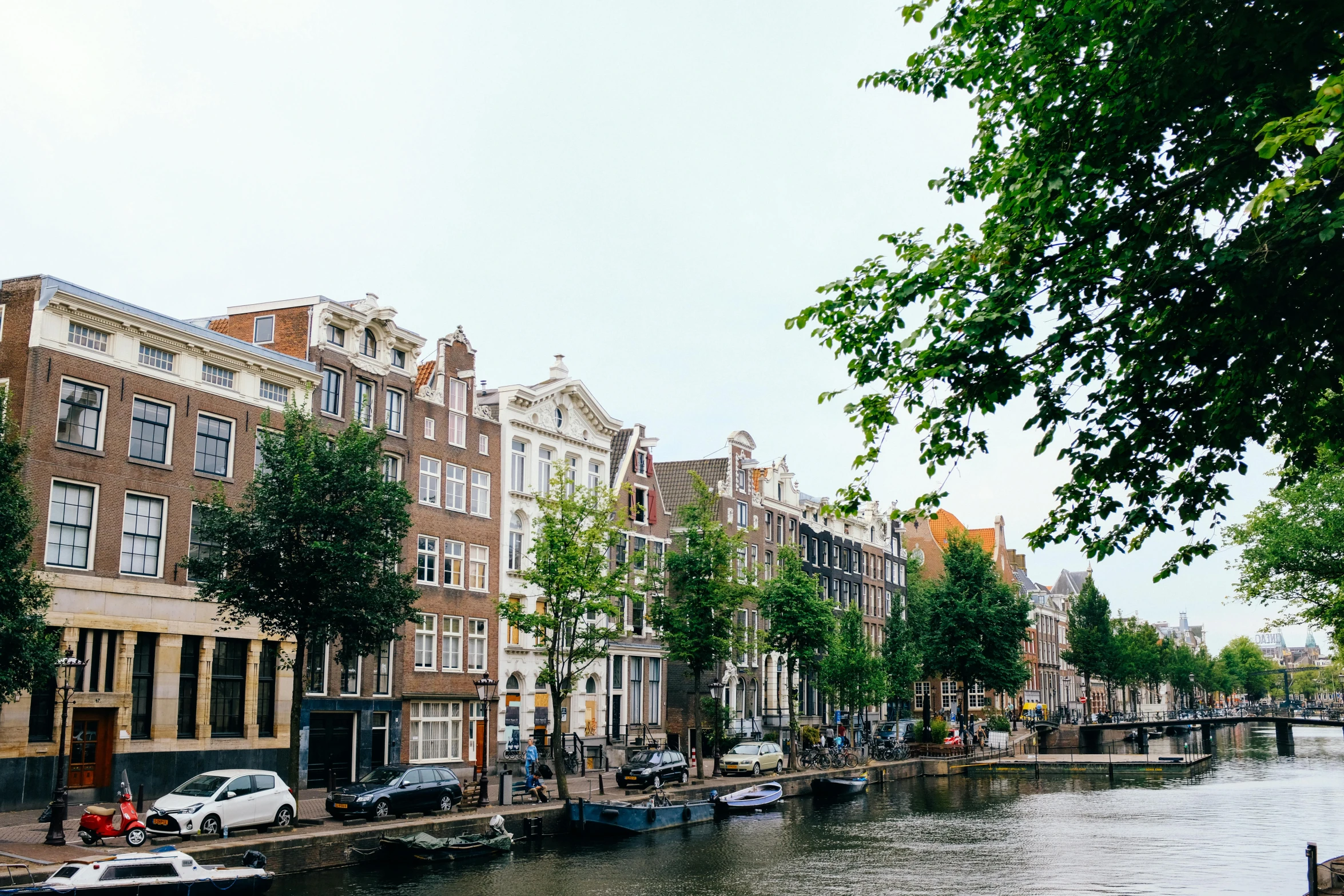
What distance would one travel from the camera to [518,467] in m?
57.9

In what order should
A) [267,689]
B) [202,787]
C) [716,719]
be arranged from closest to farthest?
[202,787] → [267,689] → [716,719]

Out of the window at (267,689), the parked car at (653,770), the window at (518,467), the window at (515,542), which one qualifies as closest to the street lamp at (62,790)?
the window at (267,689)

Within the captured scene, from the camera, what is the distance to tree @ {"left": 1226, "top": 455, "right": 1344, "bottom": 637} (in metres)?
52.9

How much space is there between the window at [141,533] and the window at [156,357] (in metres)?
4.33

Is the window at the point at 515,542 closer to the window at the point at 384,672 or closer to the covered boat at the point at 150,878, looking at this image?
the window at the point at 384,672

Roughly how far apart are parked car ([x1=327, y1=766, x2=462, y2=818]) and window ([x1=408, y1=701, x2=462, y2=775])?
10.8 m

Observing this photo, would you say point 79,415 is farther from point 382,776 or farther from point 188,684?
point 382,776

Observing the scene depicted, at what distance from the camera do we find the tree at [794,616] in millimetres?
62406

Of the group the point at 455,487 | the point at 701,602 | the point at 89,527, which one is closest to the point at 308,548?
the point at 89,527

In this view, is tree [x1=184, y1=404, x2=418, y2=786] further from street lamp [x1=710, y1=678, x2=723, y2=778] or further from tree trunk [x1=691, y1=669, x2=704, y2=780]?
street lamp [x1=710, y1=678, x2=723, y2=778]

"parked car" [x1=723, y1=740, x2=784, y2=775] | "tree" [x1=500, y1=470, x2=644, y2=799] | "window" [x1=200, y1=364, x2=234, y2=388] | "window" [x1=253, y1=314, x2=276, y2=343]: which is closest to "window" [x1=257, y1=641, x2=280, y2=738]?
"tree" [x1=500, y1=470, x2=644, y2=799]

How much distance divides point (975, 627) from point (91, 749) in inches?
2453

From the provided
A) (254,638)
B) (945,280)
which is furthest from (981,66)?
(254,638)

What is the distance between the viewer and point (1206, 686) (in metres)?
196
